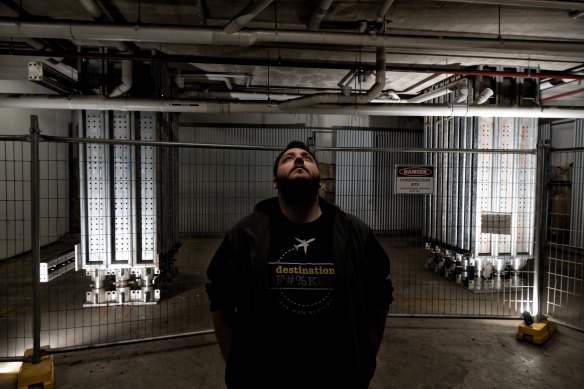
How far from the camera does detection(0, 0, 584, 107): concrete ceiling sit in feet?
11.5

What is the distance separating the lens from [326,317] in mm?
1550

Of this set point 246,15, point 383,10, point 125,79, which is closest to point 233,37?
point 246,15

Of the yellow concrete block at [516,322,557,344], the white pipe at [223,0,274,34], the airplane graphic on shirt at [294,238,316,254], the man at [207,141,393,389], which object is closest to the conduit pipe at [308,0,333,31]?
the white pipe at [223,0,274,34]

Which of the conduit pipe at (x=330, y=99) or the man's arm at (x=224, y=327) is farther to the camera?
the conduit pipe at (x=330, y=99)

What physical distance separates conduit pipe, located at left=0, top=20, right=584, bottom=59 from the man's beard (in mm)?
2452

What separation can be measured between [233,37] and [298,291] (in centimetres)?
289

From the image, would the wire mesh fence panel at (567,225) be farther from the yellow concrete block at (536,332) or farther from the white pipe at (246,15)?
the white pipe at (246,15)

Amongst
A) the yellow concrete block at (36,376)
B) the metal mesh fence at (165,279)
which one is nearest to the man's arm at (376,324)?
the metal mesh fence at (165,279)

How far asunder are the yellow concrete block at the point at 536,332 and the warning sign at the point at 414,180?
1881mm

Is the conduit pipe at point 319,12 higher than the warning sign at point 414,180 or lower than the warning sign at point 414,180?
higher

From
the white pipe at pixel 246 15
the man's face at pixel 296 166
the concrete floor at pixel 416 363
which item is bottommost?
the concrete floor at pixel 416 363

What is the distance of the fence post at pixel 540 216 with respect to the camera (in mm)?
3973

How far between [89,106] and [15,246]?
446 cm

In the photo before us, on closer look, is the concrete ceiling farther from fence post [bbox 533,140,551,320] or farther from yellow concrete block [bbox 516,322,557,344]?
yellow concrete block [bbox 516,322,557,344]
